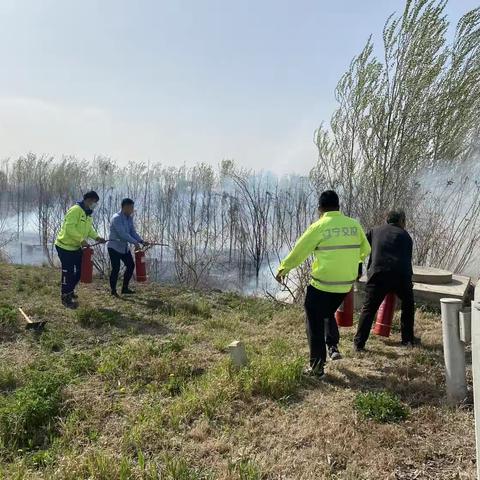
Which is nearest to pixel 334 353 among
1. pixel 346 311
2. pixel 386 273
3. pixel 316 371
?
pixel 316 371

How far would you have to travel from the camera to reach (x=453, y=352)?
3.50 m

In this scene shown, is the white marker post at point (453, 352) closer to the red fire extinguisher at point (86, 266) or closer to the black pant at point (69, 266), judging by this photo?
the black pant at point (69, 266)

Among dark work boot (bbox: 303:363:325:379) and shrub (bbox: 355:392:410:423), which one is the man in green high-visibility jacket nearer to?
dark work boot (bbox: 303:363:325:379)

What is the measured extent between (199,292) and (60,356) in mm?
4460

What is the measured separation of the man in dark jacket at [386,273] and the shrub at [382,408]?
1512 millimetres

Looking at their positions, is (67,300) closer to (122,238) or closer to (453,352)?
(122,238)

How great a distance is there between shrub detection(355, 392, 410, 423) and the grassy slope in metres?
0.08

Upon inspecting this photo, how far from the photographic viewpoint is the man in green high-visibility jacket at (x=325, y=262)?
4.05 metres

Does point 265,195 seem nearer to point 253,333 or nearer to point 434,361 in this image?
point 253,333

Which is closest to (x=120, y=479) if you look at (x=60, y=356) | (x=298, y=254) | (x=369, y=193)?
(x=298, y=254)

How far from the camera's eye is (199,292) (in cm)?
934

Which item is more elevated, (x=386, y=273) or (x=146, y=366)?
(x=386, y=273)

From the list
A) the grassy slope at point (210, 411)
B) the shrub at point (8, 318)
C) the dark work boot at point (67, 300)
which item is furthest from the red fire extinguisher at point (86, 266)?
the grassy slope at point (210, 411)

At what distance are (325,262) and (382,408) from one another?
4.32 ft
